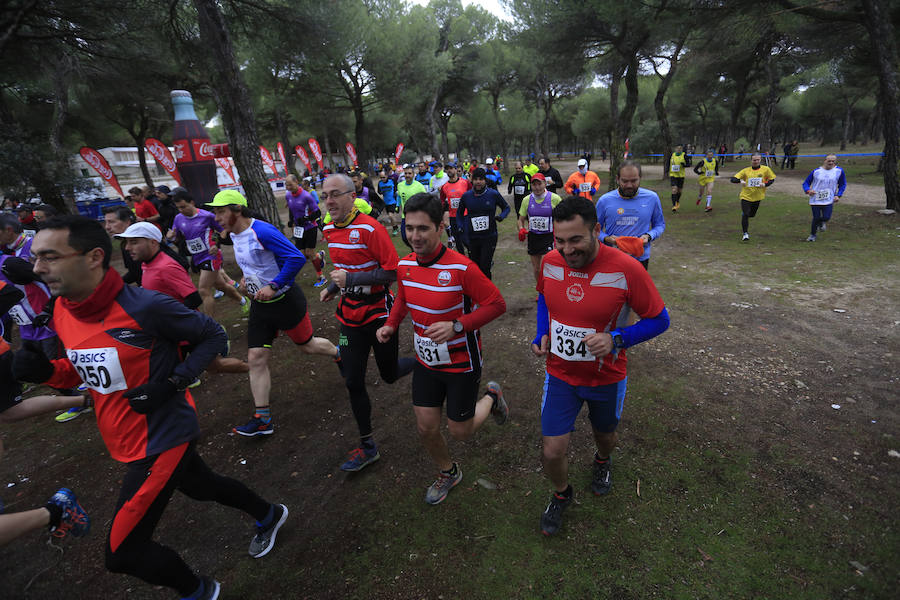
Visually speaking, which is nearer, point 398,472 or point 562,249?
point 562,249

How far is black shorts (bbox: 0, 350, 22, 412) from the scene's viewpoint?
9.22ft

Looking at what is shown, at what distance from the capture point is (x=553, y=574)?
2627 millimetres

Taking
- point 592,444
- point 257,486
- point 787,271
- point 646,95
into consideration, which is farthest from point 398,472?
point 646,95

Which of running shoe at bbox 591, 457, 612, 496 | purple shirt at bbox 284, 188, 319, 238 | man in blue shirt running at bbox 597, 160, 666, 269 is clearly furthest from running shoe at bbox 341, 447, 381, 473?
purple shirt at bbox 284, 188, 319, 238

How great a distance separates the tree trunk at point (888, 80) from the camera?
35.0ft

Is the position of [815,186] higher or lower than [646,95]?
lower

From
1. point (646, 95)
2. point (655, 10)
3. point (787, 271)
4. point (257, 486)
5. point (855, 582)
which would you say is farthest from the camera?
point (646, 95)

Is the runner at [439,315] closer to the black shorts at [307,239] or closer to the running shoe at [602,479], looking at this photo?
the running shoe at [602,479]

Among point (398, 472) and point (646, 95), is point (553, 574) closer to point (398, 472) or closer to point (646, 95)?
point (398, 472)

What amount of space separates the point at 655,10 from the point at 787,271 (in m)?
10.1

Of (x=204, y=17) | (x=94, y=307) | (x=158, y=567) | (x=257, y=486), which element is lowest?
(x=257, y=486)

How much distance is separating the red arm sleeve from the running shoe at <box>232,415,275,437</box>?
2.71 m

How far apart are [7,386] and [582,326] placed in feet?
12.9

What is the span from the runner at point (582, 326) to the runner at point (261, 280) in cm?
260
